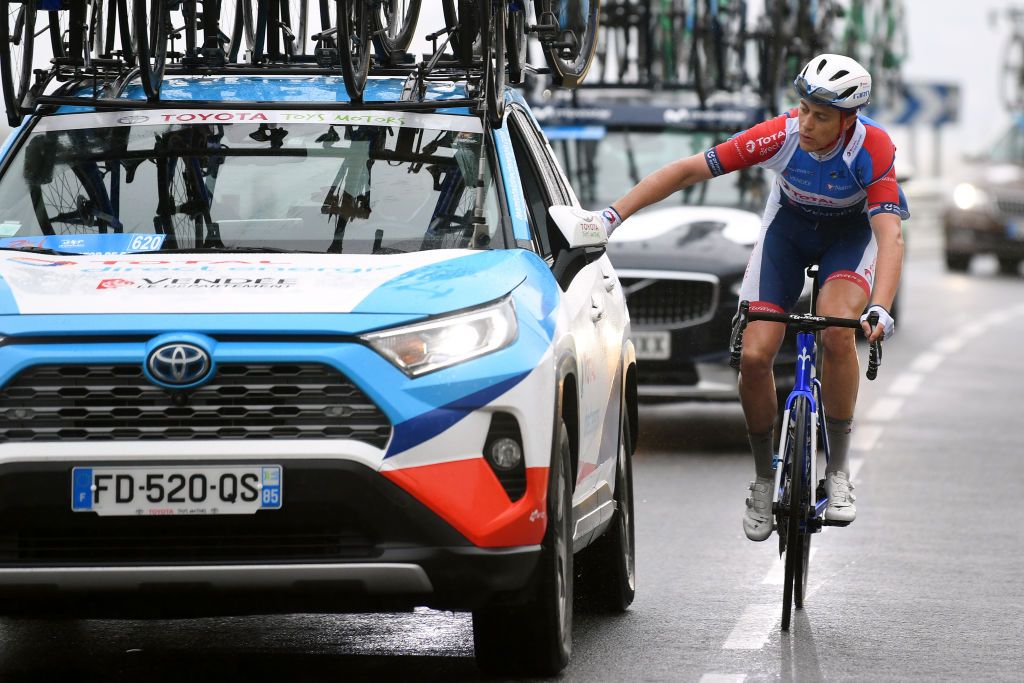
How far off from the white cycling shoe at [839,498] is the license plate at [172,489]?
2.91 metres

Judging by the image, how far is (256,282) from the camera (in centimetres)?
659

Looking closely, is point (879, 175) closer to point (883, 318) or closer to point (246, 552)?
point (883, 318)

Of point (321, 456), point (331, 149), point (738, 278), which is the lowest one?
point (738, 278)

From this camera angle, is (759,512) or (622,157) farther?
(622,157)

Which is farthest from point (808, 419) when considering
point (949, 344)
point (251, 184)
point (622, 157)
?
point (949, 344)

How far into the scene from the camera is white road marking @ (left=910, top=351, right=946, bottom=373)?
2074 cm

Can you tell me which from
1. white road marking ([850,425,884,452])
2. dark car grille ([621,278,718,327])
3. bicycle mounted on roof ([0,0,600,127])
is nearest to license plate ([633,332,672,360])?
dark car grille ([621,278,718,327])

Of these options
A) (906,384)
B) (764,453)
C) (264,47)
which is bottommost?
(906,384)

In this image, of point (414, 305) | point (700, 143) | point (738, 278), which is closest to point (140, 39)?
point (414, 305)

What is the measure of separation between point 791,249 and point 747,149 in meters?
0.66

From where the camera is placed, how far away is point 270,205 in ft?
24.4

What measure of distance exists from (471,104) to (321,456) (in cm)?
195

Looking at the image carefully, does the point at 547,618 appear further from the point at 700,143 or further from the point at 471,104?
the point at 700,143

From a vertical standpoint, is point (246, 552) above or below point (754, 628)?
above
